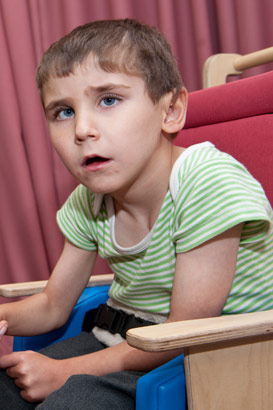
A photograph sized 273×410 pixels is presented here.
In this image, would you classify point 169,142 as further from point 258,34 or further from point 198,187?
point 258,34

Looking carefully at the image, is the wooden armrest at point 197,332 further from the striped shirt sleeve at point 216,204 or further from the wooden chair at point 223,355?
the striped shirt sleeve at point 216,204

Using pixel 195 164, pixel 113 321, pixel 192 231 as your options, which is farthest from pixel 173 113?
pixel 113 321

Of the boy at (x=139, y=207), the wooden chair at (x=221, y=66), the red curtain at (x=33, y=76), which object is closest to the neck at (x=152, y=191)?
the boy at (x=139, y=207)

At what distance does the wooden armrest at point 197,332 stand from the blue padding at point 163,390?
0.08m

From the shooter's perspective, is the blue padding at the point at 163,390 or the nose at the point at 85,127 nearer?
the blue padding at the point at 163,390

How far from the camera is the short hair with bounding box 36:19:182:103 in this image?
0.79 m

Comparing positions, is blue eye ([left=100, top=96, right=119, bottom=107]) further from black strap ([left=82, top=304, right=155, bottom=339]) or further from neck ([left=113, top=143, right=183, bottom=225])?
black strap ([left=82, top=304, right=155, bottom=339])

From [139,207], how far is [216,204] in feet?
0.66

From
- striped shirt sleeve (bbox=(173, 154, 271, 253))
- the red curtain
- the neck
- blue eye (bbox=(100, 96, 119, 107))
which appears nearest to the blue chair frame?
striped shirt sleeve (bbox=(173, 154, 271, 253))

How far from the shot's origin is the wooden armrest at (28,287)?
1.02 metres

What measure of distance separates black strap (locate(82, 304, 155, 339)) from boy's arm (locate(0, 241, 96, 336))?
50mm

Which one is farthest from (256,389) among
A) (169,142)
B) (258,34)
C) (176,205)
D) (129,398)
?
(258,34)

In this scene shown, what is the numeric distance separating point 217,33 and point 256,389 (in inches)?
44.7

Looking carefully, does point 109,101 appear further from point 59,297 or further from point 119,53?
point 59,297
